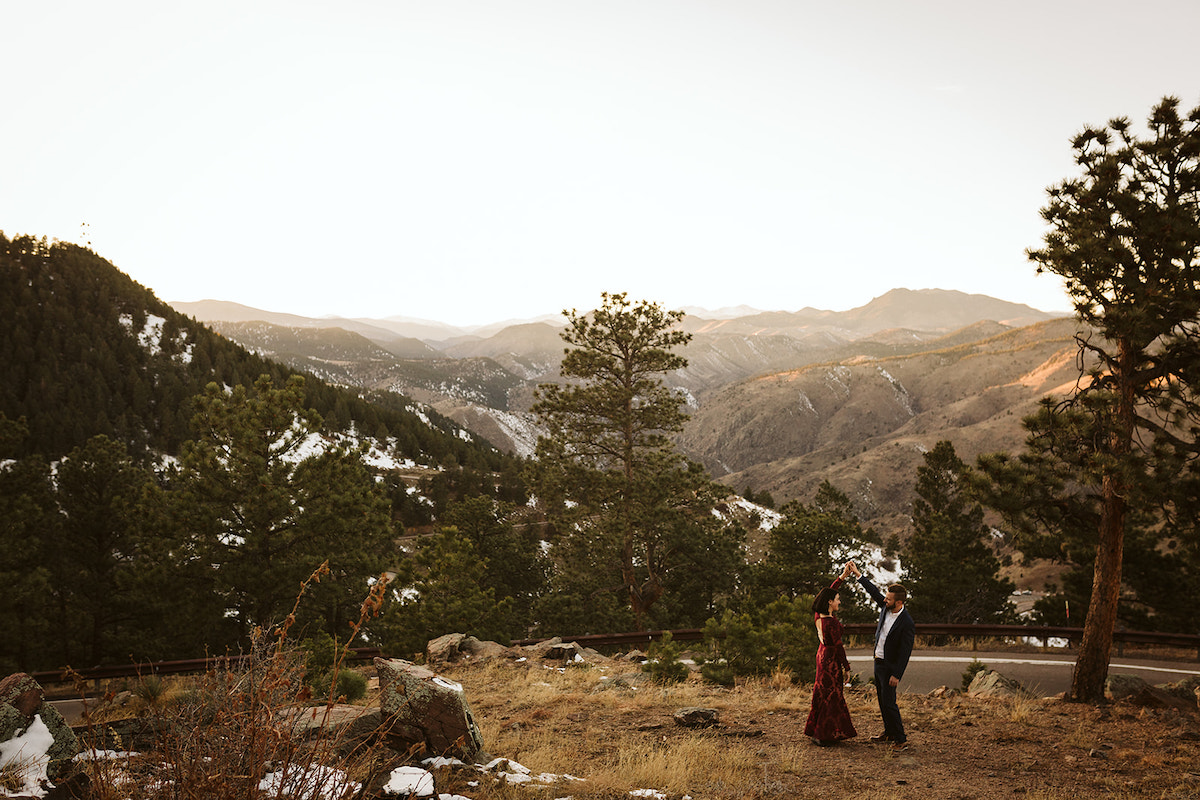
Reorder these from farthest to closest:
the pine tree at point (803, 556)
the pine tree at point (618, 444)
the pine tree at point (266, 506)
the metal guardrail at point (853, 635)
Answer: the pine tree at point (803, 556) → the pine tree at point (618, 444) → the pine tree at point (266, 506) → the metal guardrail at point (853, 635)

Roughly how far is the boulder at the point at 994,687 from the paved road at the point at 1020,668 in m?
0.77

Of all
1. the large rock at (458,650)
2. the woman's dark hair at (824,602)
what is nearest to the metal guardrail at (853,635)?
the large rock at (458,650)

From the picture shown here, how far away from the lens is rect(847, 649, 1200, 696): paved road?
522 inches

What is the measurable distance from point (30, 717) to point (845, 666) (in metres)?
8.51

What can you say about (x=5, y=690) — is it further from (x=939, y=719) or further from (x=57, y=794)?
(x=939, y=719)

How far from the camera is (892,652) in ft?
25.6

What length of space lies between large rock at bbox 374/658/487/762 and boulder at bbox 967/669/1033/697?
935 centimetres

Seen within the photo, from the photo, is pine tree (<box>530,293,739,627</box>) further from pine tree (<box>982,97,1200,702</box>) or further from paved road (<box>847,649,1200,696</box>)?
pine tree (<box>982,97,1200,702</box>)

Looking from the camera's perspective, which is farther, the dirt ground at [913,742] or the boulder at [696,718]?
the boulder at [696,718]

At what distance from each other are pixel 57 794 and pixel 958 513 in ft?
117

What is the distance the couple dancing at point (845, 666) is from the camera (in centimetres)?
778

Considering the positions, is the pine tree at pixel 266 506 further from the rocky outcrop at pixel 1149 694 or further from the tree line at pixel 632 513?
the rocky outcrop at pixel 1149 694

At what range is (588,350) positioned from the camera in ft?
75.8

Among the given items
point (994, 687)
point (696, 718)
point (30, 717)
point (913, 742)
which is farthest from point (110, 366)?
point (913, 742)
